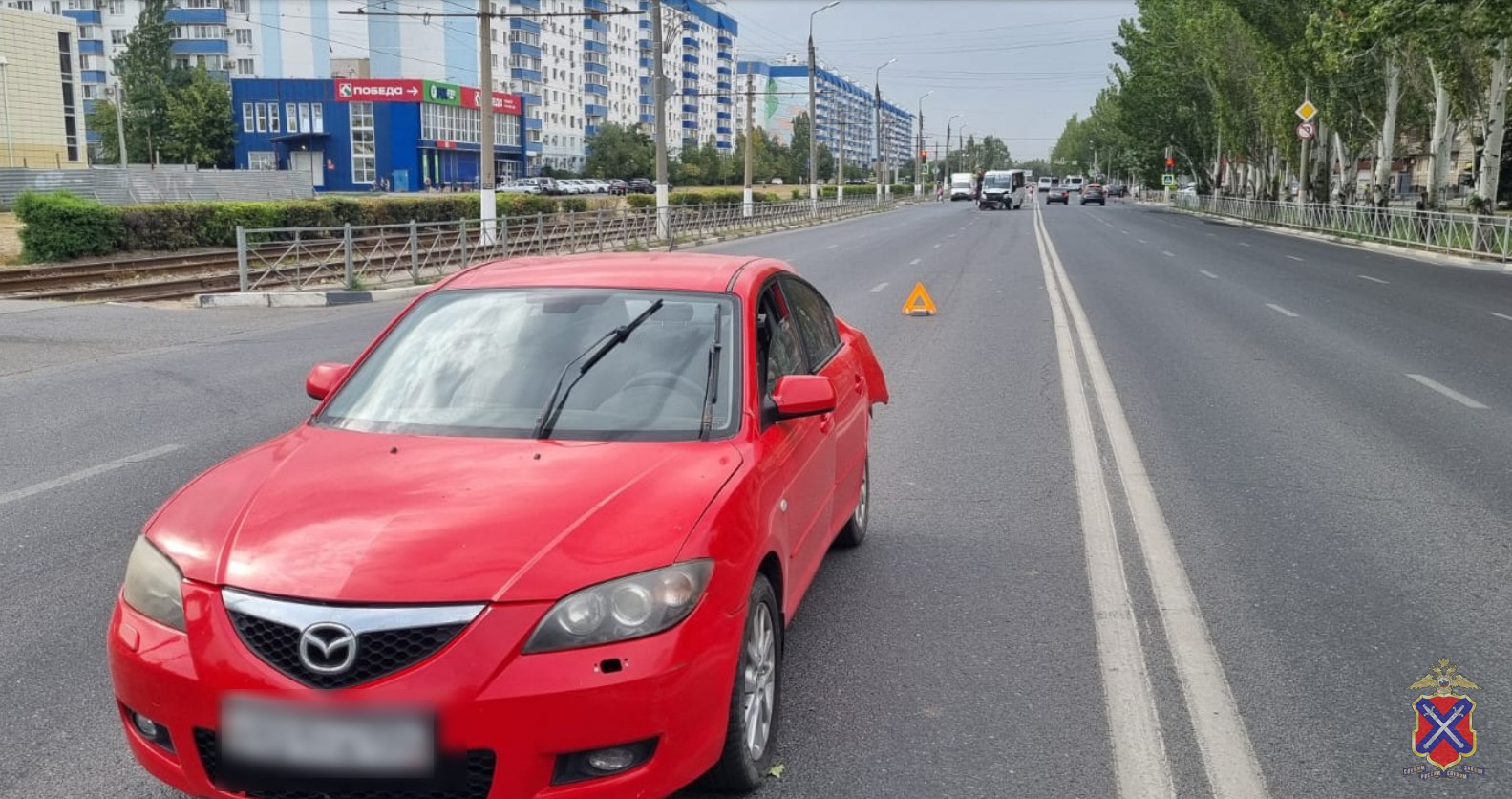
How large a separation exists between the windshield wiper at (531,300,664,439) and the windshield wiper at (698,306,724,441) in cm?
23

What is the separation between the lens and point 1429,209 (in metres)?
38.4

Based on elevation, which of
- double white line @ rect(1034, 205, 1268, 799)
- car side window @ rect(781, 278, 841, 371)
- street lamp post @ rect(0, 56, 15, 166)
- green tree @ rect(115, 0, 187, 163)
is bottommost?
double white line @ rect(1034, 205, 1268, 799)

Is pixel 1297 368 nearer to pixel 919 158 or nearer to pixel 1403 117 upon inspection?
pixel 1403 117

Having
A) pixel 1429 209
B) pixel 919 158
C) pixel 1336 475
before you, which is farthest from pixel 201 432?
pixel 919 158

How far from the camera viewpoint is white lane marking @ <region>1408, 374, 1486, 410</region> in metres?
10.5

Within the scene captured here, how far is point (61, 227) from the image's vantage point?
88.7 ft

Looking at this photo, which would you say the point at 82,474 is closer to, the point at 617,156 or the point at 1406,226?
the point at 1406,226

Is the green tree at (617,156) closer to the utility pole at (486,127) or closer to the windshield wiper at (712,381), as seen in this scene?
the utility pole at (486,127)

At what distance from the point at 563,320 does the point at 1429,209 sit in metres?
39.5

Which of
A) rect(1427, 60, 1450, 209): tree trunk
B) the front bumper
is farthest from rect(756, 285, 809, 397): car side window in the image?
rect(1427, 60, 1450, 209): tree trunk

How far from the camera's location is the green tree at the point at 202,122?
290 feet

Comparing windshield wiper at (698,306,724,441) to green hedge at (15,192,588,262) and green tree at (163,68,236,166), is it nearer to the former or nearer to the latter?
green hedge at (15,192,588,262)

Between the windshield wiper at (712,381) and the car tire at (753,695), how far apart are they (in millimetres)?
543

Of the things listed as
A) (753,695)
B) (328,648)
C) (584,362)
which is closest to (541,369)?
(584,362)
